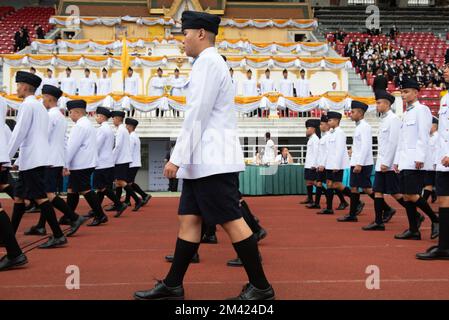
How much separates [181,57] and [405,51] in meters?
14.0

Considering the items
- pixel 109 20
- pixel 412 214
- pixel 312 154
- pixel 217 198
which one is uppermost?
pixel 109 20

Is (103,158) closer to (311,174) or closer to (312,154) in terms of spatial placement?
(312,154)

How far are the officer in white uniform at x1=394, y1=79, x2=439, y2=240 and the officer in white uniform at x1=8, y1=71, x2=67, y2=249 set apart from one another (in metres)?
4.38

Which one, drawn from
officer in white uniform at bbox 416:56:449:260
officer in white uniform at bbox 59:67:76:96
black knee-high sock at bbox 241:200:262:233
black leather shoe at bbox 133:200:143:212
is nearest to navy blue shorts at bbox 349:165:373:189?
black knee-high sock at bbox 241:200:262:233

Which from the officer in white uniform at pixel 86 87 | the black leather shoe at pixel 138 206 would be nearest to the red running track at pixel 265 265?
the black leather shoe at pixel 138 206

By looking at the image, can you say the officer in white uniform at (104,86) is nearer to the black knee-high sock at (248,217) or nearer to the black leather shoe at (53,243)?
the black leather shoe at (53,243)

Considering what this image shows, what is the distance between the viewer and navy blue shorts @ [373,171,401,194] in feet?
27.0

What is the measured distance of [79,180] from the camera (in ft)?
28.4

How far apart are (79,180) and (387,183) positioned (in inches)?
183

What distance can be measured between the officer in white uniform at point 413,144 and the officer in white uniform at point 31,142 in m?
4.38

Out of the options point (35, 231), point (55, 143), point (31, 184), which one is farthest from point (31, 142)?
point (35, 231)

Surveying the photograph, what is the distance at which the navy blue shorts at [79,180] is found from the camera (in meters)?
8.65
